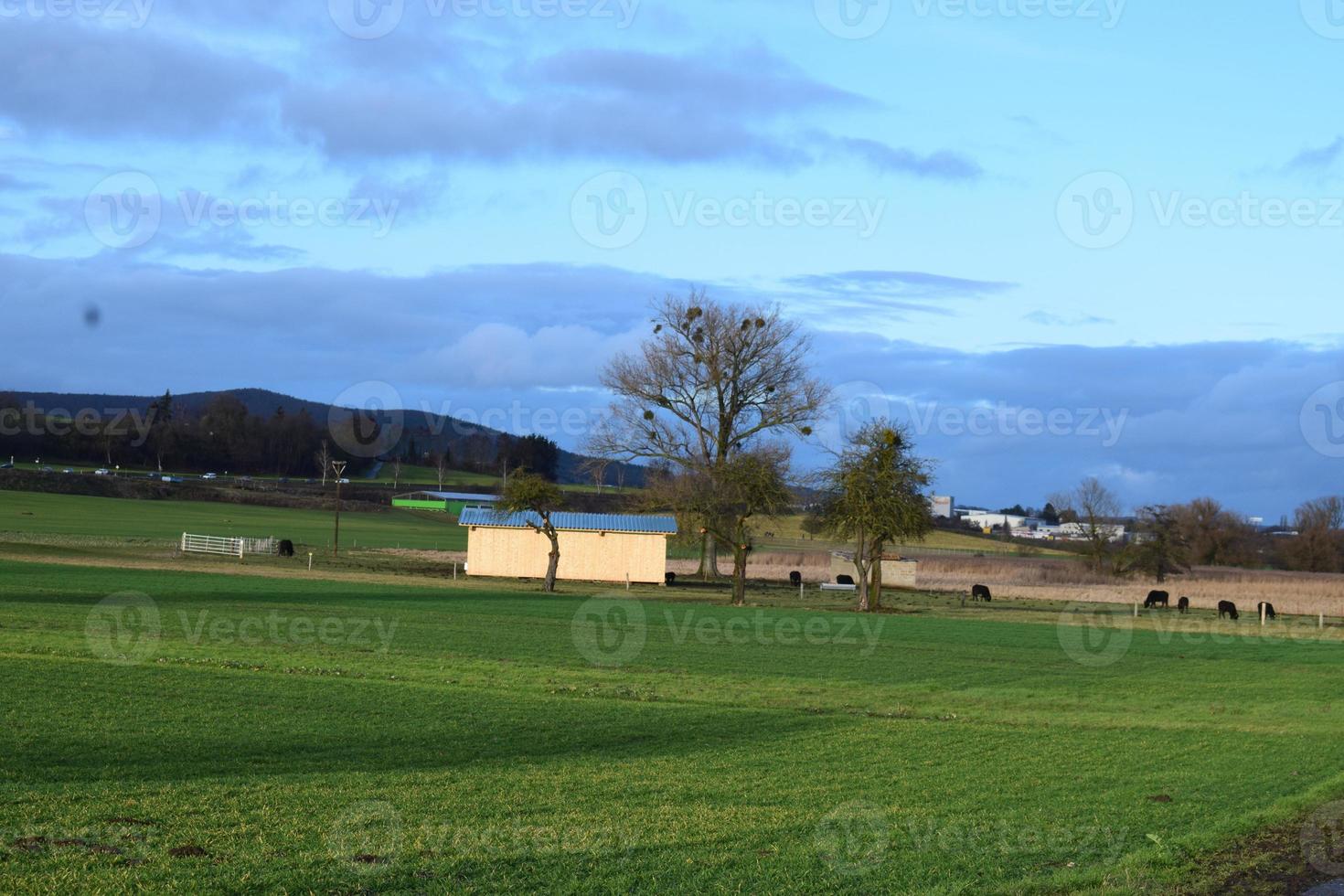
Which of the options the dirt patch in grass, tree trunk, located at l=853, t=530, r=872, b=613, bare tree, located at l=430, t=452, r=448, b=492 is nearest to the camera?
the dirt patch in grass

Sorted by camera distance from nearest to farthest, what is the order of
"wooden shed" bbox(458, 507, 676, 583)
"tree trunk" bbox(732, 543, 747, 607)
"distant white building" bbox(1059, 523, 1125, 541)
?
1. "tree trunk" bbox(732, 543, 747, 607)
2. "wooden shed" bbox(458, 507, 676, 583)
3. "distant white building" bbox(1059, 523, 1125, 541)

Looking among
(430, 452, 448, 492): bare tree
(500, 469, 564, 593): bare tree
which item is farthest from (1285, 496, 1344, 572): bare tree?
(430, 452, 448, 492): bare tree

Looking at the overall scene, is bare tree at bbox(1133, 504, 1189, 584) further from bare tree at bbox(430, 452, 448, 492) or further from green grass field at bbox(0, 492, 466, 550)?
bare tree at bbox(430, 452, 448, 492)

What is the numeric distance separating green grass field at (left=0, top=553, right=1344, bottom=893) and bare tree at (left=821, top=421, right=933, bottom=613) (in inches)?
803

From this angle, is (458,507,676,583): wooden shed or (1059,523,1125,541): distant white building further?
(1059,523,1125,541): distant white building

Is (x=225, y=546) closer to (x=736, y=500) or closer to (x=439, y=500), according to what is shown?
(x=736, y=500)

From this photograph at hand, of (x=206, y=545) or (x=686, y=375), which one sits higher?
(x=686, y=375)

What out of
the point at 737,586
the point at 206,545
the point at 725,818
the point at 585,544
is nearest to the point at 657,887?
the point at 725,818

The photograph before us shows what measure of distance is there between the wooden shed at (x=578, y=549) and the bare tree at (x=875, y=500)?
33.4 ft

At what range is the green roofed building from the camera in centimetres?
14025

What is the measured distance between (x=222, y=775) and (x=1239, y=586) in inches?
2673

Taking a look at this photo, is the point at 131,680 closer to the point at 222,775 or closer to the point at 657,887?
the point at 222,775

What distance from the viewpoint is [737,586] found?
165ft

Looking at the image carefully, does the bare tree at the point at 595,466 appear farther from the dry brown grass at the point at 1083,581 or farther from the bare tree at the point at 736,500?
the dry brown grass at the point at 1083,581
